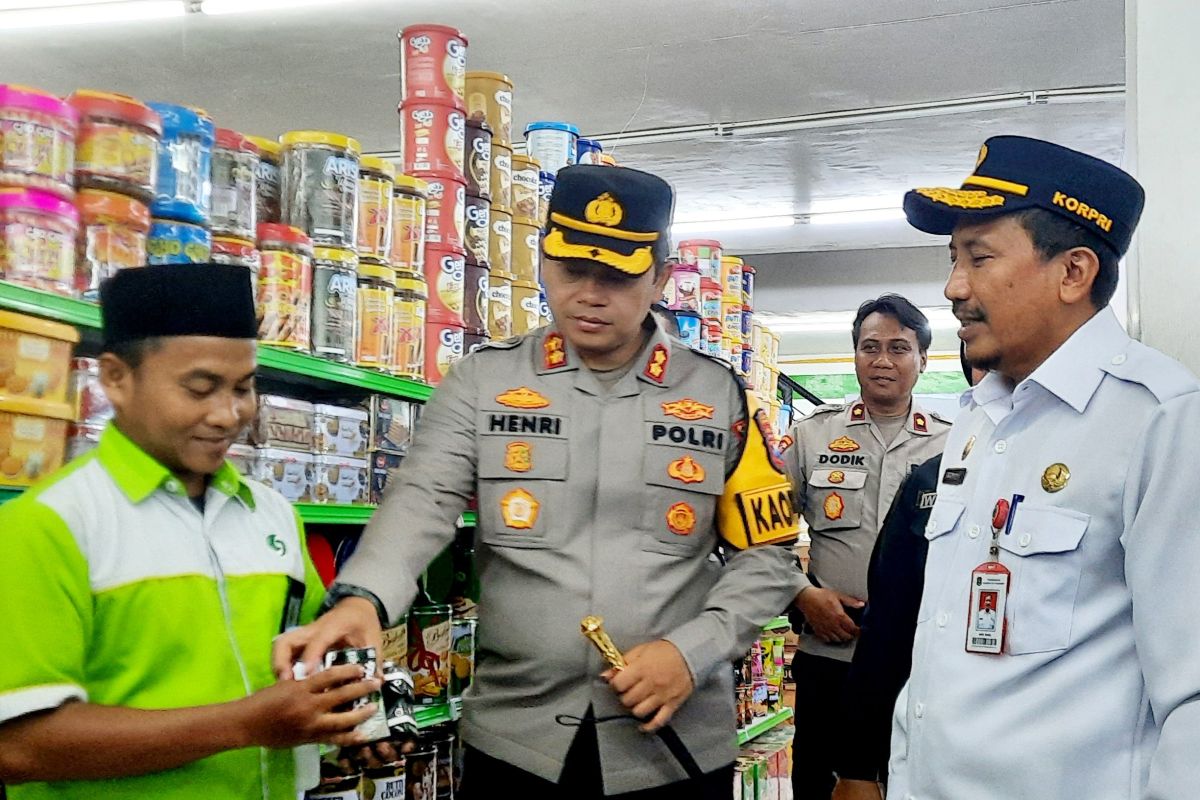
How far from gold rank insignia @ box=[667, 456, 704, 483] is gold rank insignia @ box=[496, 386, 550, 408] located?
275 mm

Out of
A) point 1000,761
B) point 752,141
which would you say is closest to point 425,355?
point 1000,761

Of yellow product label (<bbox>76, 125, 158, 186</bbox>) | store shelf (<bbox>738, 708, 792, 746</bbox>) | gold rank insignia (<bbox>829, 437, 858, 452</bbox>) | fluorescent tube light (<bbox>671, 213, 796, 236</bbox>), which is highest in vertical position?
fluorescent tube light (<bbox>671, 213, 796, 236</bbox>)

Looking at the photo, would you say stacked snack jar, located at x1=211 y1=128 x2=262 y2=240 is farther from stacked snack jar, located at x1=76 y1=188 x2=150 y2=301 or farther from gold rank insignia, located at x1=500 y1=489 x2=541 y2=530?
gold rank insignia, located at x1=500 y1=489 x2=541 y2=530

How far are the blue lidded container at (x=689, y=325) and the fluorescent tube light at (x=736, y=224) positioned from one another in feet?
19.3

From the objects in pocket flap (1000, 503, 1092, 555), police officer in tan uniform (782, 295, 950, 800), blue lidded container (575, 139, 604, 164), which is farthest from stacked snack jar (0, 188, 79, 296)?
police officer in tan uniform (782, 295, 950, 800)

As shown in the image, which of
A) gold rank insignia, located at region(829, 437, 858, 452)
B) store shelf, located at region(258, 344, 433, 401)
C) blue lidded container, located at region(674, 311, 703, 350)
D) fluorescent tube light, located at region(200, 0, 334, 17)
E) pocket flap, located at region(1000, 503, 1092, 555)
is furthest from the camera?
fluorescent tube light, located at region(200, 0, 334, 17)

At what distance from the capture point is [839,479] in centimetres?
442

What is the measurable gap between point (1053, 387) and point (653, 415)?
0.78 meters

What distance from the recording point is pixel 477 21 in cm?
672

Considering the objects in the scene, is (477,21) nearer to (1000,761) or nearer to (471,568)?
(471,568)

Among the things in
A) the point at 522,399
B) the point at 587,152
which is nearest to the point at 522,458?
the point at 522,399

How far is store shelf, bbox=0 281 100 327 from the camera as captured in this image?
190 centimetres

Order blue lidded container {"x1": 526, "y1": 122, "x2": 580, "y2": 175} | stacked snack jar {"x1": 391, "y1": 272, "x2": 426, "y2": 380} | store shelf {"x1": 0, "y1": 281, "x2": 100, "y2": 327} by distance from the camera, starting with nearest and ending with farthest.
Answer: store shelf {"x1": 0, "y1": 281, "x2": 100, "y2": 327}, stacked snack jar {"x1": 391, "y1": 272, "x2": 426, "y2": 380}, blue lidded container {"x1": 526, "y1": 122, "x2": 580, "y2": 175}

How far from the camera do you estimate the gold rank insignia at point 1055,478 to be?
5.90 feet
